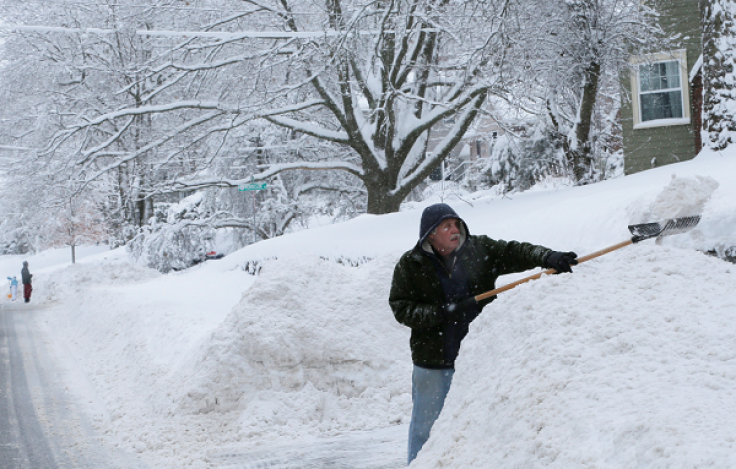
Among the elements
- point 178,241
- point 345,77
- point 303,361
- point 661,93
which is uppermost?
point 345,77

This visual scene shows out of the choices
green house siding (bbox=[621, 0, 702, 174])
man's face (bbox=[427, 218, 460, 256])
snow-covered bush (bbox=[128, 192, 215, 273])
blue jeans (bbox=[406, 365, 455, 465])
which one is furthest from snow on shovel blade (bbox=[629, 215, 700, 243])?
snow-covered bush (bbox=[128, 192, 215, 273])

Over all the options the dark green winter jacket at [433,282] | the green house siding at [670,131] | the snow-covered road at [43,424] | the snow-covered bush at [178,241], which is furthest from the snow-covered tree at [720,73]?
the snow-covered bush at [178,241]

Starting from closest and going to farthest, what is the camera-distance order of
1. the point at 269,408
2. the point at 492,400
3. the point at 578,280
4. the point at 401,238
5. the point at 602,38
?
the point at 492,400 < the point at 578,280 < the point at 269,408 < the point at 401,238 < the point at 602,38

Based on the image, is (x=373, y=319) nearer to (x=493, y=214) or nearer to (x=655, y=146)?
(x=493, y=214)

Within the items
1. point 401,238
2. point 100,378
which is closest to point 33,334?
point 100,378

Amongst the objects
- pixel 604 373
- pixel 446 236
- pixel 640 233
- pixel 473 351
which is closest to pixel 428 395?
pixel 473 351

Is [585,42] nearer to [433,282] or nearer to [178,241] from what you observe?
[433,282]

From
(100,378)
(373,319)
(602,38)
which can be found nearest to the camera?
(373,319)

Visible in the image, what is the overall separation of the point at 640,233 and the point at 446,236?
A: 1264 millimetres

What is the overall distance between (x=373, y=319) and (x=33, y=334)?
9.03m

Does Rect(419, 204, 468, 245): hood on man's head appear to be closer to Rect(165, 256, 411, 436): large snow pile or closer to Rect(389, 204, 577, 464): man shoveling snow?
Rect(389, 204, 577, 464): man shoveling snow

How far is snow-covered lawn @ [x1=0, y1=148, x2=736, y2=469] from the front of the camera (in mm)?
2553

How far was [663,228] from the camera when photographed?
4426 mm

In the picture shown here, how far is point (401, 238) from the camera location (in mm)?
11180
